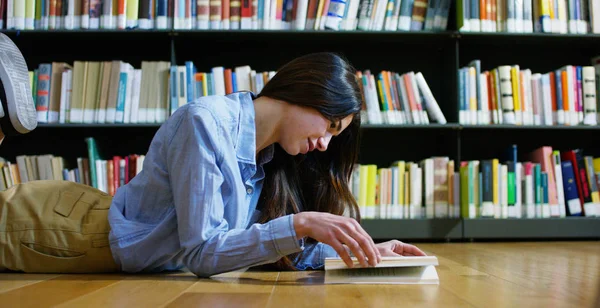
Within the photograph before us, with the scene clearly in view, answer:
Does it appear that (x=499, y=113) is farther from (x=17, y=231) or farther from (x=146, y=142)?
(x=17, y=231)

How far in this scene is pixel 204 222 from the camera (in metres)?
1.36

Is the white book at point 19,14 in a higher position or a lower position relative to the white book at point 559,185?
higher

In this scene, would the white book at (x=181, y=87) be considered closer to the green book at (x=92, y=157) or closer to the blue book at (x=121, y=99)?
the blue book at (x=121, y=99)

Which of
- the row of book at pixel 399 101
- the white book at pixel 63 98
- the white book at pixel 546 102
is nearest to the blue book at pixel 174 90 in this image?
the white book at pixel 63 98

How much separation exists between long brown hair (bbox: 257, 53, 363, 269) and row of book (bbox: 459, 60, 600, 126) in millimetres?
1512

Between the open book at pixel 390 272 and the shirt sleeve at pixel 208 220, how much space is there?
0.43ft

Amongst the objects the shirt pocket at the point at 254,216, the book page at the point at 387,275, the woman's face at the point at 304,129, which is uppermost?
the woman's face at the point at 304,129

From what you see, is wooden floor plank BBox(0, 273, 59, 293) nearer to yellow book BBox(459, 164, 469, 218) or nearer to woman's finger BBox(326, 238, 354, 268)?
woman's finger BBox(326, 238, 354, 268)

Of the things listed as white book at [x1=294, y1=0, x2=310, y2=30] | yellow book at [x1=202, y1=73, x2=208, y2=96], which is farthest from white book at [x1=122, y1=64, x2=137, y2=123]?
white book at [x1=294, y1=0, x2=310, y2=30]

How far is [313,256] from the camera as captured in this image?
1732 mm

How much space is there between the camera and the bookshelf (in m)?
3.16

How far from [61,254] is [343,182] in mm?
766

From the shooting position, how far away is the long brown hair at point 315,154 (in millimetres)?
1548

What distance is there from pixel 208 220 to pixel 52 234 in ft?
1.52
